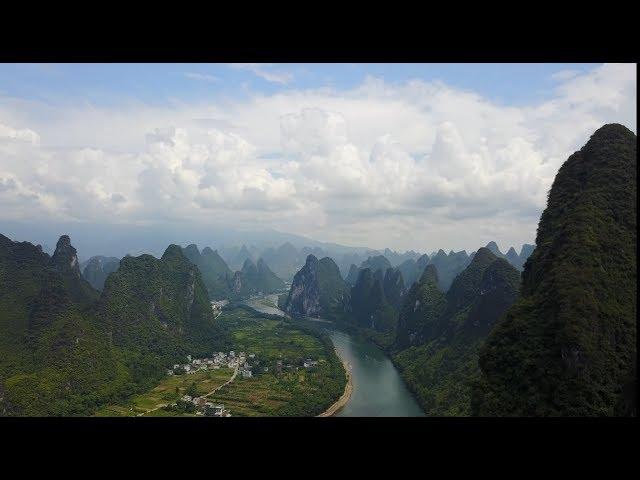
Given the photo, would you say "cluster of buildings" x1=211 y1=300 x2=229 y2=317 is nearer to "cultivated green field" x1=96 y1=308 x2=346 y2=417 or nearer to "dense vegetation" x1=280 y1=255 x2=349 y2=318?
"dense vegetation" x1=280 y1=255 x2=349 y2=318

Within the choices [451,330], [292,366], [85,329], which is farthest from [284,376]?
[85,329]

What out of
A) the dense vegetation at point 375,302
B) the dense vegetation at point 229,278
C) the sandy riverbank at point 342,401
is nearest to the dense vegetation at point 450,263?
the dense vegetation at point 375,302

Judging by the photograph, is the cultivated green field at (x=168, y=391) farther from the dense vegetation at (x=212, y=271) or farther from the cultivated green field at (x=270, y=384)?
the dense vegetation at (x=212, y=271)

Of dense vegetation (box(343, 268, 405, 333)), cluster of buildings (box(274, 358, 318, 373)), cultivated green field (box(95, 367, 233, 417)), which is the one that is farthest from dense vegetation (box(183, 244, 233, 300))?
cultivated green field (box(95, 367, 233, 417))
